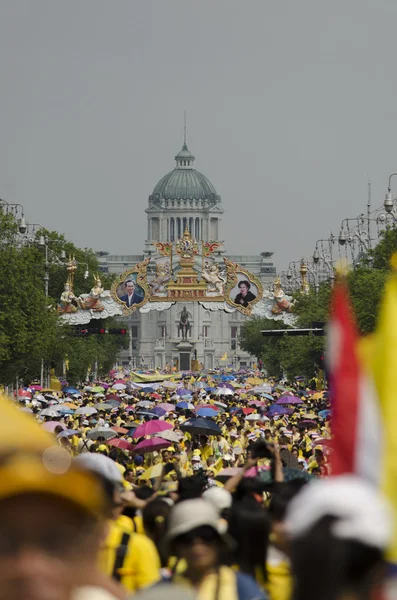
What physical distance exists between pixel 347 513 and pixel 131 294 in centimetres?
7087

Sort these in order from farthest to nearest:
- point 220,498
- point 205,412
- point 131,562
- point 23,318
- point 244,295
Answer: point 244,295 → point 23,318 → point 205,412 → point 220,498 → point 131,562

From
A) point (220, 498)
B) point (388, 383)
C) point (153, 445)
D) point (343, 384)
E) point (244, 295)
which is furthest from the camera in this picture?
point (244, 295)

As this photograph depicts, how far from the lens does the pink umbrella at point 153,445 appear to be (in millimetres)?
23344

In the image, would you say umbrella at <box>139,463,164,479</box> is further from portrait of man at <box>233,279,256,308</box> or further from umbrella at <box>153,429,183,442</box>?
portrait of man at <box>233,279,256,308</box>

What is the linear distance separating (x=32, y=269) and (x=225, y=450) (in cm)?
4596

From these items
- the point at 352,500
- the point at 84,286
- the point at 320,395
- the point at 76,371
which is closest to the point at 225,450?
the point at 352,500

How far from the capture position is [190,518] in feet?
20.2

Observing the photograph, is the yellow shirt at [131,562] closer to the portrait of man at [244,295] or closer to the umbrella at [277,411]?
the umbrella at [277,411]

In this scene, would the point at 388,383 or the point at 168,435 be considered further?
the point at 168,435

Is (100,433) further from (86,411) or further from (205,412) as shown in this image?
(86,411)

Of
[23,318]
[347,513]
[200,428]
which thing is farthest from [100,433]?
[23,318]

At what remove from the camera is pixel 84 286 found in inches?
4267

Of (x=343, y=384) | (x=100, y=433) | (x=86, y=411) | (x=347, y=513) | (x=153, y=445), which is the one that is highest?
(x=86, y=411)

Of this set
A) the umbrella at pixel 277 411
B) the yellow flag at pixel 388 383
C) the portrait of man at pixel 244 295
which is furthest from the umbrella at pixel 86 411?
the yellow flag at pixel 388 383
